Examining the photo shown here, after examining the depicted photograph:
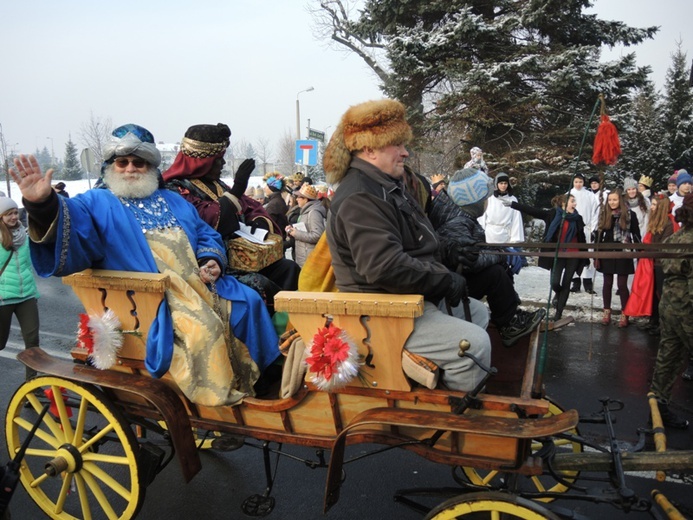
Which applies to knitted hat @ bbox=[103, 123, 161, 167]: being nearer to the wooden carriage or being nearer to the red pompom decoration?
the wooden carriage

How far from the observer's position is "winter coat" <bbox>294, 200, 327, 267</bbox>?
6.96 meters

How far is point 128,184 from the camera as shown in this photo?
9.70ft

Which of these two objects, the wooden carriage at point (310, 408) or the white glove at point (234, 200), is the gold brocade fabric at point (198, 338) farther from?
the white glove at point (234, 200)

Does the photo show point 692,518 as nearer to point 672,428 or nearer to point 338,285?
point 672,428

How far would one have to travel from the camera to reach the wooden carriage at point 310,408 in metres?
2.23

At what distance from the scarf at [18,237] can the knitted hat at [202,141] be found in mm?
2421

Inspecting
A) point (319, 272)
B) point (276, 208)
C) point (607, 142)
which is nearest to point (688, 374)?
point (607, 142)

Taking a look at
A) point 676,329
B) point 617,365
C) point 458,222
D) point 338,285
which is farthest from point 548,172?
point 338,285

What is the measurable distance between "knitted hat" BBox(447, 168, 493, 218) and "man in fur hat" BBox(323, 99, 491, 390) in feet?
1.53

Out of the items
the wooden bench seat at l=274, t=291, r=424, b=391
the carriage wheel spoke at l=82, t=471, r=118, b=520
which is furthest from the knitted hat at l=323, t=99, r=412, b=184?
the carriage wheel spoke at l=82, t=471, r=118, b=520

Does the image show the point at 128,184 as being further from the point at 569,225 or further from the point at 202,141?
the point at 569,225

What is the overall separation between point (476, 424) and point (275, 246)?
2.07 meters

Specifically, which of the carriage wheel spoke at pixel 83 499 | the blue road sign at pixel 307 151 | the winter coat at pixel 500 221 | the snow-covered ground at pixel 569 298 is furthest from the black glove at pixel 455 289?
the blue road sign at pixel 307 151

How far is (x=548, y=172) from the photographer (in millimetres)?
13312
